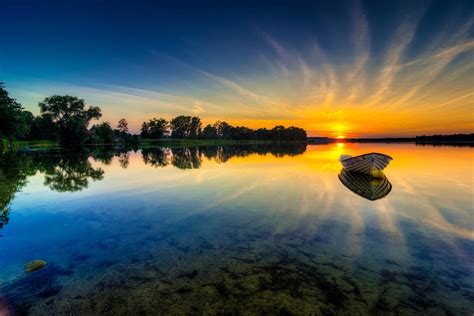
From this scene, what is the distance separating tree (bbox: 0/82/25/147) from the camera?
39.7 meters

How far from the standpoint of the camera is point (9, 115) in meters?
39.9

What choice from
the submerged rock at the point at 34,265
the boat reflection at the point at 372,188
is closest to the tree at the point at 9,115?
the submerged rock at the point at 34,265

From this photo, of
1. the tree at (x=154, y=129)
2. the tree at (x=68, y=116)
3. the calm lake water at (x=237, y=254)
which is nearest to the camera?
the calm lake water at (x=237, y=254)

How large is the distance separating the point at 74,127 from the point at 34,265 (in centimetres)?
8624

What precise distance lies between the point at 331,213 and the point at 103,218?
8856 mm

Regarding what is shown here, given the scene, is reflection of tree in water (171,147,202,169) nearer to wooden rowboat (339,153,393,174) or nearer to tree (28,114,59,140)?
Answer: wooden rowboat (339,153,393,174)

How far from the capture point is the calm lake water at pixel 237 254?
4176mm

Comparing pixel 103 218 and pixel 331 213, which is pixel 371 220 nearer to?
pixel 331 213

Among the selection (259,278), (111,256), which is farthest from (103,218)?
(259,278)

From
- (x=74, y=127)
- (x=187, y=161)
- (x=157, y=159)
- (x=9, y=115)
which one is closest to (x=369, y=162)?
(x=187, y=161)

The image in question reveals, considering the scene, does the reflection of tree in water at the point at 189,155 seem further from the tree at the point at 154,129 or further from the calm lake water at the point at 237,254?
the tree at the point at 154,129

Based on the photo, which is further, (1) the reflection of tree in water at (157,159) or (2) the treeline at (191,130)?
(2) the treeline at (191,130)

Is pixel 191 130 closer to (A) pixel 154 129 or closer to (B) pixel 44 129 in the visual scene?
(A) pixel 154 129

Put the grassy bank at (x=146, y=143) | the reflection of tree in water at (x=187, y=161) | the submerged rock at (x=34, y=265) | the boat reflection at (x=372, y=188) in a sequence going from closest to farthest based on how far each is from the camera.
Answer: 1. the submerged rock at (x=34, y=265)
2. the boat reflection at (x=372, y=188)
3. the reflection of tree in water at (x=187, y=161)
4. the grassy bank at (x=146, y=143)
